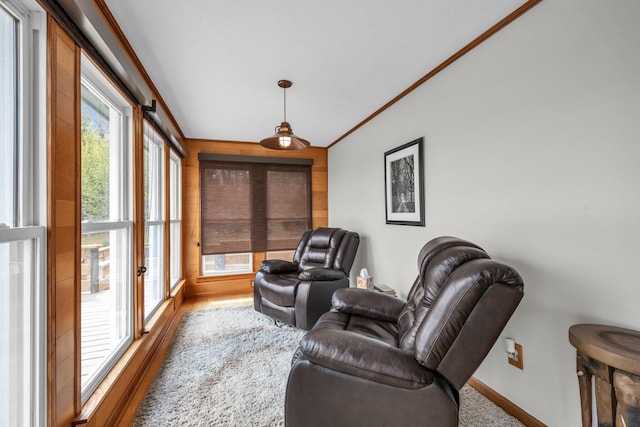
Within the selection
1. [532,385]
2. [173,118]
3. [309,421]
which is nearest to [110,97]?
[173,118]

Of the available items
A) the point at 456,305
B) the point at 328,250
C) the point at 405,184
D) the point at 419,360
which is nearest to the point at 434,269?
the point at 456,305

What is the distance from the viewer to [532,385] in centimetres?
169

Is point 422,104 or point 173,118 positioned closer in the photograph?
point 422,104

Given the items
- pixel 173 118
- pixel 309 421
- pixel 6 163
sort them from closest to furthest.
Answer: pixel 6 163 → pixel 309 421 → pixel 173 118

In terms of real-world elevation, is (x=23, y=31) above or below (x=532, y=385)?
above

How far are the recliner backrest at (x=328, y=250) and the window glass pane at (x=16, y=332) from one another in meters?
2.48

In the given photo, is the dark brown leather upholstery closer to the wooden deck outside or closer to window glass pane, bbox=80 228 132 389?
window glass pane, bbox=80 228 132 389

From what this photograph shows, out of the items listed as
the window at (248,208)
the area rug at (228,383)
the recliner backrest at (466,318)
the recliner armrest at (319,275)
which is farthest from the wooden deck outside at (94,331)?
the window at (248,208)

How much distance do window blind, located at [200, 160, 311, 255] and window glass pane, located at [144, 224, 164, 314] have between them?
3.97ft

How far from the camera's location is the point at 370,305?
7.09ft

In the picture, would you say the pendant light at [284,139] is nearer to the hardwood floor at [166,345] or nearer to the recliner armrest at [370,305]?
the recliner armrest at [370,305]

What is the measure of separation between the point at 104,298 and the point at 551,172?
2714mm

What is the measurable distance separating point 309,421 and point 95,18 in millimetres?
2187

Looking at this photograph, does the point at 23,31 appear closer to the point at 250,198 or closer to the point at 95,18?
the point at 95,18
